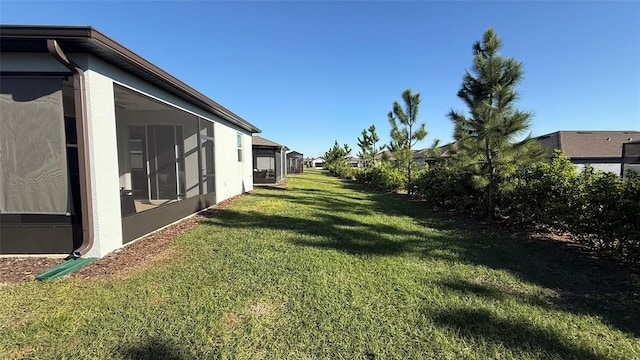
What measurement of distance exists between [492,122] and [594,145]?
2315 cm

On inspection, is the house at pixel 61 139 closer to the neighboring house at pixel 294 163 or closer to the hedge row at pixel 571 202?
the hedge row at pixel 571 202

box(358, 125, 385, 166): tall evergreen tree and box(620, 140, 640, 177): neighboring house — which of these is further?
box(358, 125, 385, 166): tall evergreen tree

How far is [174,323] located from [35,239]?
3.42 m

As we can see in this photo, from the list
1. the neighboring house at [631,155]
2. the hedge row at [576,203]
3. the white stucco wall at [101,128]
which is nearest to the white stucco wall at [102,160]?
the white stucco wall at [101,128]

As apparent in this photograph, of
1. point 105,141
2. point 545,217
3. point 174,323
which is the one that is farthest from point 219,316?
point 545,217

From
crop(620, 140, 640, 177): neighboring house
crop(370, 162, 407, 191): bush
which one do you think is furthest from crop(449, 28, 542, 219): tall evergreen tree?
crop(370, 162, 407, 191): bush

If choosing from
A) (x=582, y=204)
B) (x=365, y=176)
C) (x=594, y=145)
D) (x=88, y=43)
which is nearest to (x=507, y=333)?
(x=582, y=204)

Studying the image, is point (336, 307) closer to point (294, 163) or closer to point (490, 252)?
point (490, 252)

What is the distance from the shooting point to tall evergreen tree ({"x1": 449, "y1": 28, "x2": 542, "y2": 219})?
Result: 662cm

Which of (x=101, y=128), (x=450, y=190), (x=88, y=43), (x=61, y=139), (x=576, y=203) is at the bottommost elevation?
(x=450, y=190)

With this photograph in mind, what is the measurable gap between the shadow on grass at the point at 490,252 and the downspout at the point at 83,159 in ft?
9.02

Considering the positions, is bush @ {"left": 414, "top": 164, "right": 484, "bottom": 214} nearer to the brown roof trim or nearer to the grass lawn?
the grass lawn

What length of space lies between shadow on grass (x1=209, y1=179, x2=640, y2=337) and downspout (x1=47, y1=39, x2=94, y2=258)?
275 cm

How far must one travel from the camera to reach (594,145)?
22094 millimetres
